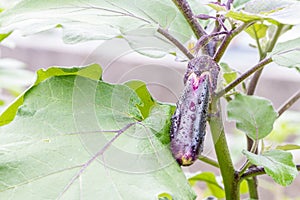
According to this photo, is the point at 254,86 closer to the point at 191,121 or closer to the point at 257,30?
the point at 257,30

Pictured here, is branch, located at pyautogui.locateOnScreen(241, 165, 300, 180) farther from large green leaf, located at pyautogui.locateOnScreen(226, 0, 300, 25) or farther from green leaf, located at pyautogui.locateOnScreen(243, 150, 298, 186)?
large green leaf, located at pyautogui.locateOnScreen(226, 0, 300, 25)

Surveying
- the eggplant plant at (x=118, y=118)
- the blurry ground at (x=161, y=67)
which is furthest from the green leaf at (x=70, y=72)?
the blurry ground at (x=161, y=67)

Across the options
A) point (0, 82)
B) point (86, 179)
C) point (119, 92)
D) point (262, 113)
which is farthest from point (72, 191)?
point (0, 82)

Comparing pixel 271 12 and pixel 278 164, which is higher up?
pixel 271 12

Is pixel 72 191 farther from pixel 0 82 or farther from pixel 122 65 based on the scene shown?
pixel 122 65

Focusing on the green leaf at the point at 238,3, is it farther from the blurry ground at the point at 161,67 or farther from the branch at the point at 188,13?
the blurry ground at the point at 161,67

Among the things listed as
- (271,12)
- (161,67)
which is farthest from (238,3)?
(161,67)
